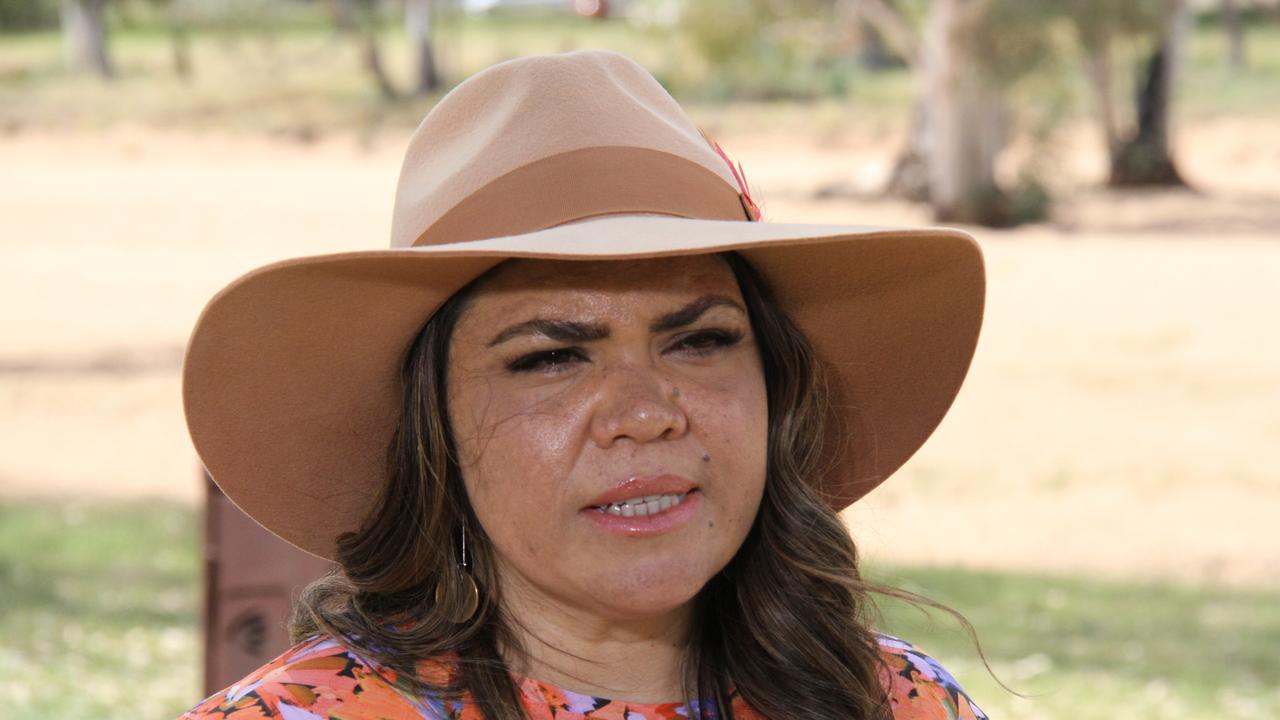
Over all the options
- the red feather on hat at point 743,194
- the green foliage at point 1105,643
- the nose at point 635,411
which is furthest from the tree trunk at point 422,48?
the nose at point 635,411

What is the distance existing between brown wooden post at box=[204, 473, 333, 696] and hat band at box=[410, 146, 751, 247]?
1.81m

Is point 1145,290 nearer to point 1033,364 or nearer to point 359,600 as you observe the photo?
point 1033,364

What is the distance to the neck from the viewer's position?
173cm

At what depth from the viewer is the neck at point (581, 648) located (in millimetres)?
1729

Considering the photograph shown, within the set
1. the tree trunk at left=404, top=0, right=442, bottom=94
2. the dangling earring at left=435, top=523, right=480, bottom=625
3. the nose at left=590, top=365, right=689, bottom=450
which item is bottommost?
the tree trunk at left=404, top=0, right=442, bottom=94

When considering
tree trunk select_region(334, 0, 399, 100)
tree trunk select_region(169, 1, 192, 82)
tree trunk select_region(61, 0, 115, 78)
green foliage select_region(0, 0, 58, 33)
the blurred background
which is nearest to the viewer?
the blurred background

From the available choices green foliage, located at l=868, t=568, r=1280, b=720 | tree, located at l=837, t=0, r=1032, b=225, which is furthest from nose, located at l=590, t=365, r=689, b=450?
tree, located at l=837, t=0, r=1032, b=225

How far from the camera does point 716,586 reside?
6.32 feet

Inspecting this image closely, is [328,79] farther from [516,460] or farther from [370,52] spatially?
[516,460]

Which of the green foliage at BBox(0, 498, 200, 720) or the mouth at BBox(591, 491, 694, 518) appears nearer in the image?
the mouth at BBox(591, 491, 694, 518)

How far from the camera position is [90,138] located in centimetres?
3225

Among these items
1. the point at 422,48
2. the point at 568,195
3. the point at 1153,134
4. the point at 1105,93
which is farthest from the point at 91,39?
the point at 568,195

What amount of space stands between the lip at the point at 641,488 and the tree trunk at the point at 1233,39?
136ft

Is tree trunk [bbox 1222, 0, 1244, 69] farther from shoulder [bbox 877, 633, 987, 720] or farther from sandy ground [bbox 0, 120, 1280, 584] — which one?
shoulder [bbox 877, 633, 987, 720]
